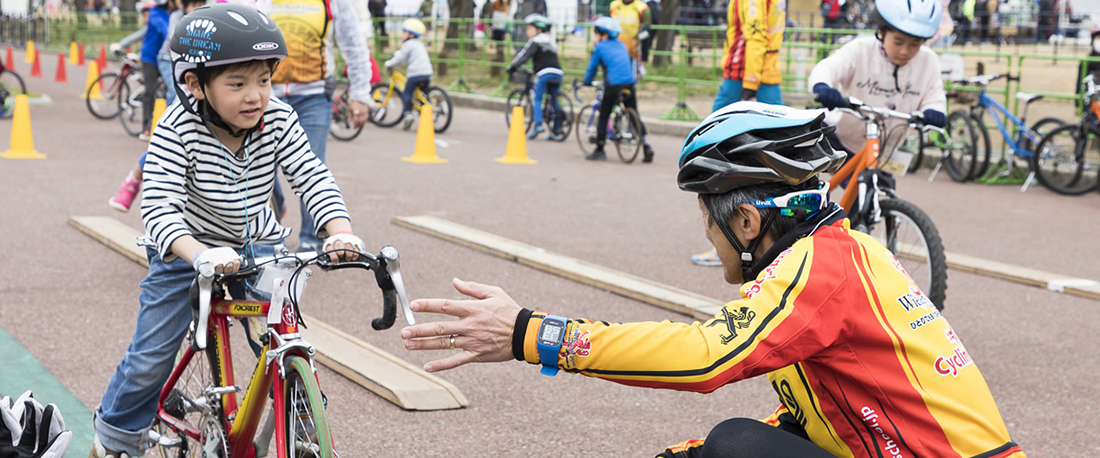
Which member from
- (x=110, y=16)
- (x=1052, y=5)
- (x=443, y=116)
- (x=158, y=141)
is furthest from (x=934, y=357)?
(x=110, y=16)

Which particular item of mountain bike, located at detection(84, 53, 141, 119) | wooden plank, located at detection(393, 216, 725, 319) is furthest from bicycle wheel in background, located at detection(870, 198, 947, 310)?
mountain bike, located at detection(84, 53, 141, 119)

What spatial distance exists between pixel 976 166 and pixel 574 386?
9.06 meters

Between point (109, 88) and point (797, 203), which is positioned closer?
point (797, 203)

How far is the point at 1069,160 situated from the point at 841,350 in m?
10.4

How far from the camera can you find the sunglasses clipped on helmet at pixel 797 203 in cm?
235

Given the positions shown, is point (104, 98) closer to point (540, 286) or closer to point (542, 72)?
point (542, 72)

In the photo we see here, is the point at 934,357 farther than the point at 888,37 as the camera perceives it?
No

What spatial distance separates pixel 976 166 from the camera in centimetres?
1245

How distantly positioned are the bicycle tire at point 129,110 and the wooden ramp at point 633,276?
7592 millimetres

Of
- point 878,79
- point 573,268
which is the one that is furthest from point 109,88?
point 878,79

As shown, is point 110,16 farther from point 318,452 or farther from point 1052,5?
point 318,452

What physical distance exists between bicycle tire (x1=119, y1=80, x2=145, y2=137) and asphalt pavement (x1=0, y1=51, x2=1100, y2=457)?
4.21ft

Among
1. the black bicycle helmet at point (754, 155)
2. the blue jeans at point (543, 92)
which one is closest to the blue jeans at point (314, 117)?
the black bicycle helmet at point (754, 155)

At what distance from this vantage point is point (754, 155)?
236 centimetres
